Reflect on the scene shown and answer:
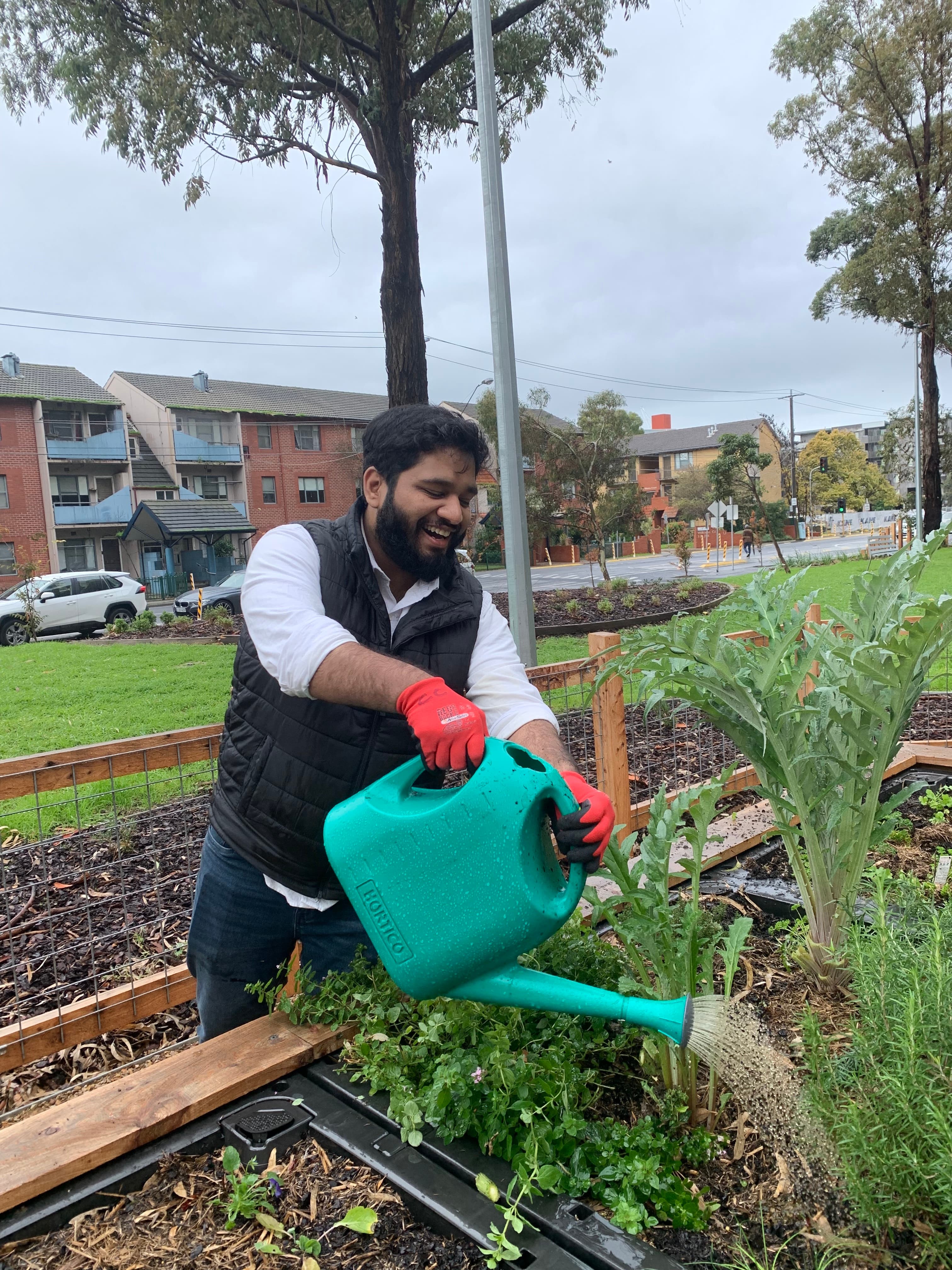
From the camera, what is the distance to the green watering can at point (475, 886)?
1316 millimetres

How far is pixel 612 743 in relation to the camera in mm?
Answer: 3244

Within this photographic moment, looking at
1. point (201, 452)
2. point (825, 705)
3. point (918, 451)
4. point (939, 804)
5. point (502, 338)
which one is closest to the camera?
point (825, 705)

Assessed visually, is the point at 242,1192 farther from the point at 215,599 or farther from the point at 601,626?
the point at 215,599

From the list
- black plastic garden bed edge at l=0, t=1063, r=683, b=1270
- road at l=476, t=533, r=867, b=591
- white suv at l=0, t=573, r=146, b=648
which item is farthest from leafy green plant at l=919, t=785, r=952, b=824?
white suv at l=0, t=573, r=146, b=648

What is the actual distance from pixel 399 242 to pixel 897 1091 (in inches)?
286

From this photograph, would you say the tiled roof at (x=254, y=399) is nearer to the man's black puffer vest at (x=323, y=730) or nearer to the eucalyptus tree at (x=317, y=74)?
the eucalyptus tree at (x=317, y=74)

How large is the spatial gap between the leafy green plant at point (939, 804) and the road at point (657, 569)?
51.3 feet

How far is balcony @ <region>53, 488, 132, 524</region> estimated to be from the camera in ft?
125

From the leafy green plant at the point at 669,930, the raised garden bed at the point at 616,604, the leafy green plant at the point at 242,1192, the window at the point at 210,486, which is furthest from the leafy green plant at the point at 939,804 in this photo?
the window at the point at 210,486

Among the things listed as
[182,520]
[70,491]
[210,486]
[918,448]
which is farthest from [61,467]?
[918,448]

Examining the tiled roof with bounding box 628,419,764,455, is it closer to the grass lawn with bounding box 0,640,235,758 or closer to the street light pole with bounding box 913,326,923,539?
the street light pole with bounding box 913,326,923,539

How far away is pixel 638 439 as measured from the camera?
79000 millimetres

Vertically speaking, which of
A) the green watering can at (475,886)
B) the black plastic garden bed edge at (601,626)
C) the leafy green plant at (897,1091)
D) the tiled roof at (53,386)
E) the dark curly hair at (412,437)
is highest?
the tiled roof at (53,386)

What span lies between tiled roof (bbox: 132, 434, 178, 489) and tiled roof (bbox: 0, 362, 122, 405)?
2.56 meters
